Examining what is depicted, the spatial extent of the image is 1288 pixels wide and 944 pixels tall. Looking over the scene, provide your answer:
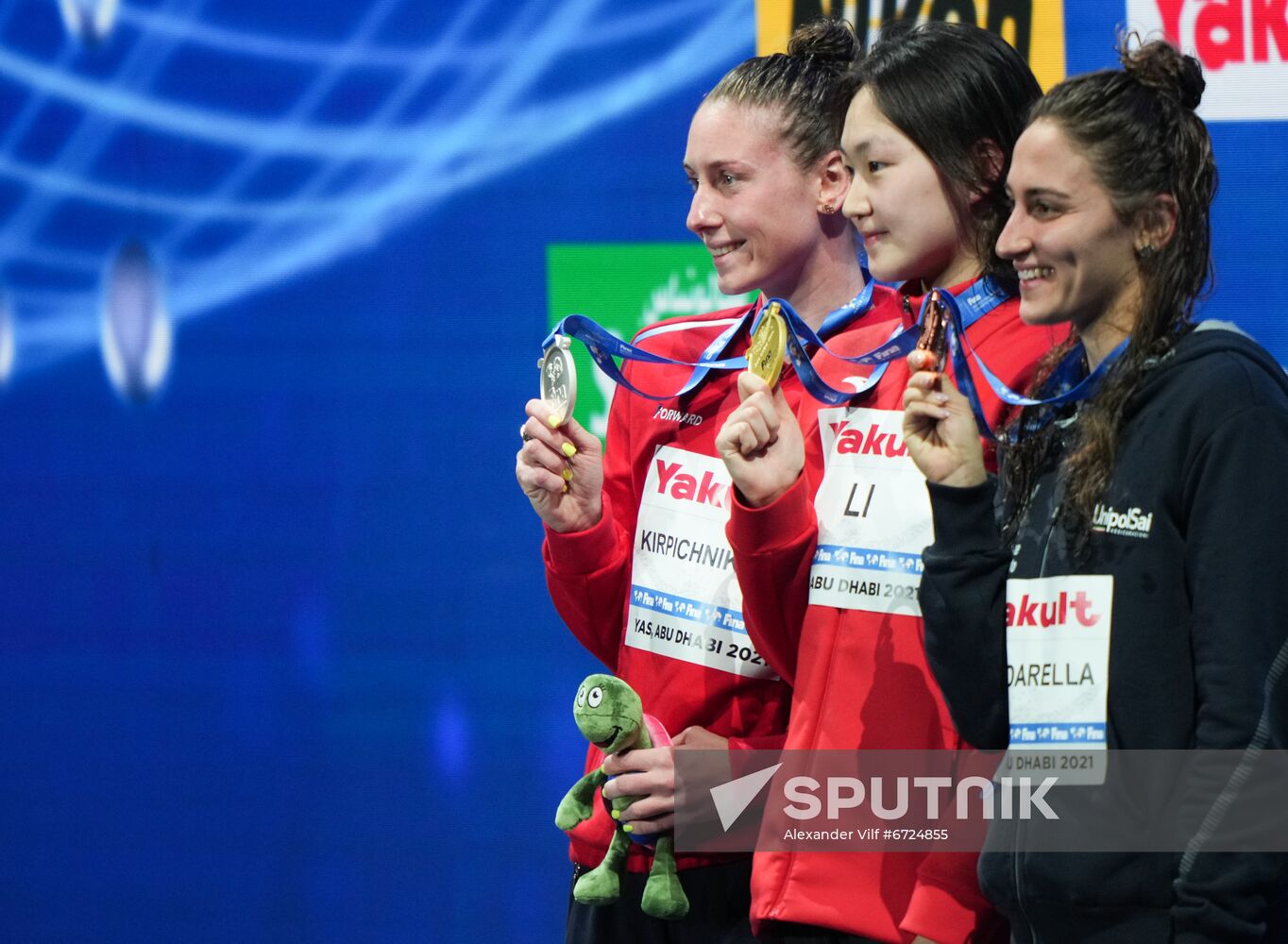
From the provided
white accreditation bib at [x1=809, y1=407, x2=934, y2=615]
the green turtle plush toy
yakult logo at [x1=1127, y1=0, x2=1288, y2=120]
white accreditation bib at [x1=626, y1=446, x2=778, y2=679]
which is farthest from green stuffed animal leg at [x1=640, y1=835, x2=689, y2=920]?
yakult logo at [x1=1127, y1=0, x2=1288, y2=120]

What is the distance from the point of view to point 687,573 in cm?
200

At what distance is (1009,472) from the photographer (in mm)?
1605

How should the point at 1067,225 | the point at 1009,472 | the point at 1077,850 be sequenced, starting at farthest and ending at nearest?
the point at 1009,472
the point at 1067,225
the point at 1077,850

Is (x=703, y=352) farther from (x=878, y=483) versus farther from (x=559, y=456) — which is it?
(x=878, y=483)

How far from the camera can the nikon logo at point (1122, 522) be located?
4.58 ft

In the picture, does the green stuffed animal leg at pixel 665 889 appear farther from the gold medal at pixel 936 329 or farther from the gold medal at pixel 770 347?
the gold medal at pixel 936 329

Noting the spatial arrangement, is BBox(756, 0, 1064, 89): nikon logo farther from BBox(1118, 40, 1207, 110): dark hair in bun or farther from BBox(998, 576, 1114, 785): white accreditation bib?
BBox(998, 576, 1114, 785): white accreditation bib

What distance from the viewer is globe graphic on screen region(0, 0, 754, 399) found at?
290 cm

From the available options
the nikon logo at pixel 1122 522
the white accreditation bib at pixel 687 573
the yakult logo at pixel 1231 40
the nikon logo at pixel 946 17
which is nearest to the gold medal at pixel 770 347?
the white accreditation bib at pixel 687 573

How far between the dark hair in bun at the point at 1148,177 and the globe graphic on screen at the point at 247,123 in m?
1.52

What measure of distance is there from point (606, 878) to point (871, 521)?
0.59m

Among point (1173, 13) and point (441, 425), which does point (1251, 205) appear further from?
point (441, 425)

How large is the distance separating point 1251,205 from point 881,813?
6.01 ft

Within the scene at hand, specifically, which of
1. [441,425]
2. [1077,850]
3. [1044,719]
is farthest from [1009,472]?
[441,425]
